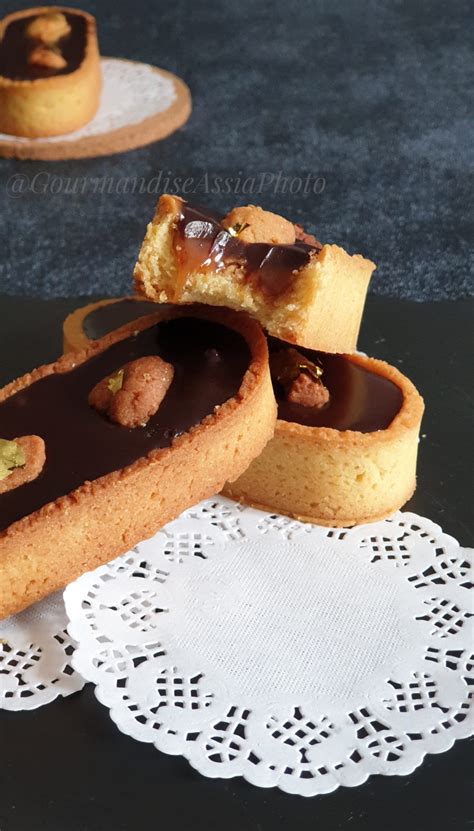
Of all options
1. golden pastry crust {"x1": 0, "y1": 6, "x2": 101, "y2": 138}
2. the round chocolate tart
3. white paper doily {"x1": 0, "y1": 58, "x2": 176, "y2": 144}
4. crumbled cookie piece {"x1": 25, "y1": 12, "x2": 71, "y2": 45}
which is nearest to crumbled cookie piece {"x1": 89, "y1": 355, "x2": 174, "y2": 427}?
the round chocolate tart

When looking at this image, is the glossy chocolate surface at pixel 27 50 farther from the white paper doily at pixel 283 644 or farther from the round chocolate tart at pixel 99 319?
the white paper doily at pixel 283 644

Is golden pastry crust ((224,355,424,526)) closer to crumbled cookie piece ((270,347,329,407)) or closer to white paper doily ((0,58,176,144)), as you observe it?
crumbled cookie piece ((270,347,329,407))

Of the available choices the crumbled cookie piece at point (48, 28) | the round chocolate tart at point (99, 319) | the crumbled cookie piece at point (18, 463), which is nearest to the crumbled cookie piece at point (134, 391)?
the crumbled cookie piece at point (18, 463)

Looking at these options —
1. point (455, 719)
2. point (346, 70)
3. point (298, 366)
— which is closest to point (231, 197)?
point (346, 70)

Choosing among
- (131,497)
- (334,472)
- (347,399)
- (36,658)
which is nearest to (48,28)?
(347,399)

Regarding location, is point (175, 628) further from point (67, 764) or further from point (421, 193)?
point (421, 193)

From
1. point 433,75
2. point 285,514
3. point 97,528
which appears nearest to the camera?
point 97,528
